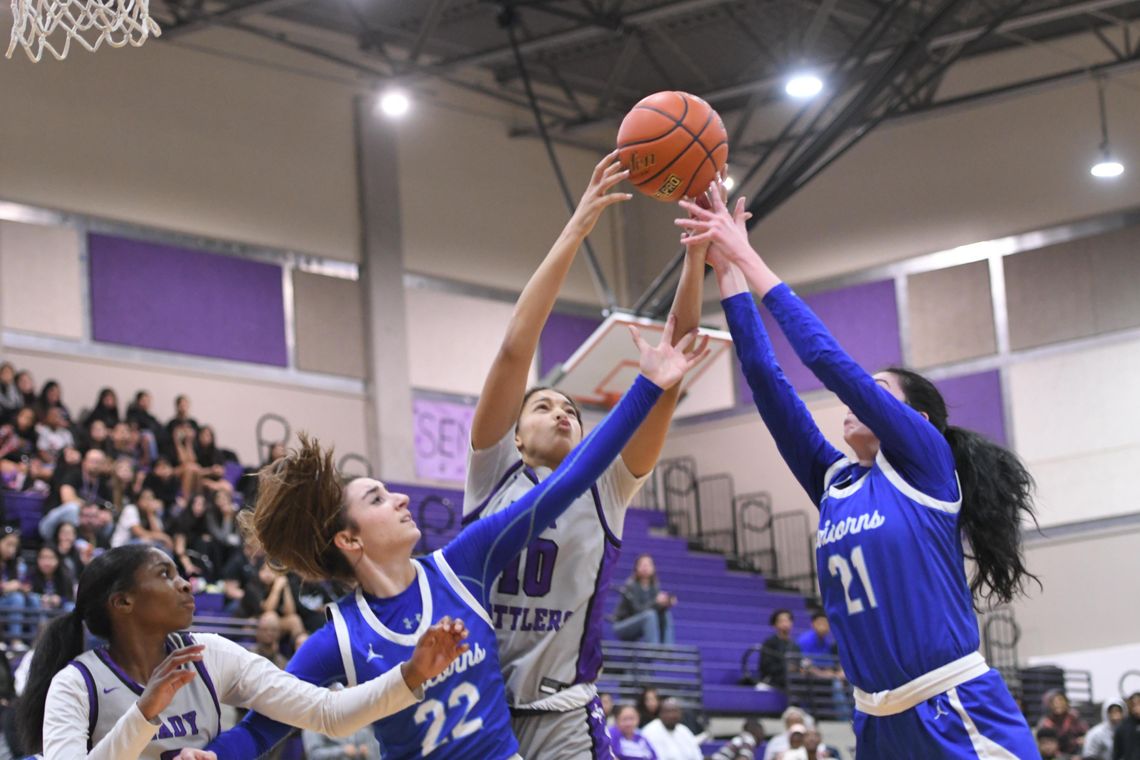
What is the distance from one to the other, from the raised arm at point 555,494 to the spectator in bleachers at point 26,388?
13155mm

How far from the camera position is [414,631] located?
4.50m

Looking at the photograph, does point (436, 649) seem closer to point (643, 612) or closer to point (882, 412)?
point (882, 412)

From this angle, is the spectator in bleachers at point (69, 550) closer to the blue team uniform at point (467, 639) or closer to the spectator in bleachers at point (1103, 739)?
the spectator in bleachers at point (1103, 739)

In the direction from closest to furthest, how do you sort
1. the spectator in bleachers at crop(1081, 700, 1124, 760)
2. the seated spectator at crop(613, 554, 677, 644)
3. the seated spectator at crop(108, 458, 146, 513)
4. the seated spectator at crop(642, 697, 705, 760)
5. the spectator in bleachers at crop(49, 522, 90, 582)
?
the spectator in bleachers at crop(49, 522, 90, 582) < the seated spectator at crop(642, 697, 705, 760) < the seated spectator at crop(108, 458, 146, 513) < the spectator in bleachers at crop(1081, 700, 1124, 760) < the seated spectator at crop(613, 554, 677, 644)

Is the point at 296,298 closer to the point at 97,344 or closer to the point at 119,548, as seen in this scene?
the point at 97,344

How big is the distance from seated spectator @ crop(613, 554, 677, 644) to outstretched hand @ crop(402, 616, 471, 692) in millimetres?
13241

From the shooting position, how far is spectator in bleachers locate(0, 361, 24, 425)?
16.4 metres

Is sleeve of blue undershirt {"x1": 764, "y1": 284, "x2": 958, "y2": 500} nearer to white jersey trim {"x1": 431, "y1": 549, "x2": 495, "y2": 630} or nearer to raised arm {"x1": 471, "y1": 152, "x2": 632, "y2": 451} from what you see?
raised arm {"x1": 471, "y1": 152, "x2": 632, "y2": 451}

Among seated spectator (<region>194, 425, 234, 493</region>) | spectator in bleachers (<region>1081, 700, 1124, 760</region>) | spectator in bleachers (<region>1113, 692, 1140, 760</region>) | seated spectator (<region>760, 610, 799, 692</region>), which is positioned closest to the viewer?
spectator in bleachers (<region>1113, 692, 1140, 760</region>)

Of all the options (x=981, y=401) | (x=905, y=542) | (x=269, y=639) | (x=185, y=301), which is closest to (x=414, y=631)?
(x=905, y=542)

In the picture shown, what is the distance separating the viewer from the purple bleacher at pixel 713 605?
1780 centimetres

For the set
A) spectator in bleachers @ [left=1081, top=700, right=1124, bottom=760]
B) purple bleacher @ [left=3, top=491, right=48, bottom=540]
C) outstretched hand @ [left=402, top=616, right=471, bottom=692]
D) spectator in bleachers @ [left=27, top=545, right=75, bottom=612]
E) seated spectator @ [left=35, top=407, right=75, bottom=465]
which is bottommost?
spectator in bleachers @ [left=1081, top=700, right=1124, bottom=760]

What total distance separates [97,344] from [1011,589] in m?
16.2

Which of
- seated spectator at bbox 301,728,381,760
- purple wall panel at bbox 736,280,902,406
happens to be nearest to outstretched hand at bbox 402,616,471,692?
seated spectator at bbox 301,728,381,760
